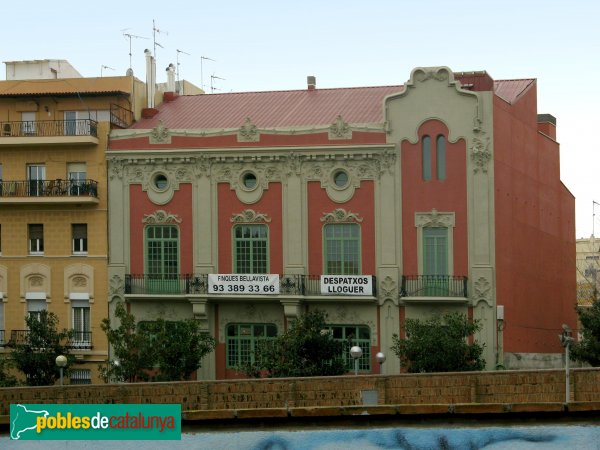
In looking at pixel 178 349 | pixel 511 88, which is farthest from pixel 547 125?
pixel 178 349

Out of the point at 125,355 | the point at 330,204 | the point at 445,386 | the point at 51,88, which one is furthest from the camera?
the point at 51,88

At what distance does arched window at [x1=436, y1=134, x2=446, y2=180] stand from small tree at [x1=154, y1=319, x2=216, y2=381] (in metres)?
11.4

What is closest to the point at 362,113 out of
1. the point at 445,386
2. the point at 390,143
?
the point at 390,143

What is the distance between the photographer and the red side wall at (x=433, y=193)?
57.9 metres

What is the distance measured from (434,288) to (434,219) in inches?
108

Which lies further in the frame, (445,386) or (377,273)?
(377,273)

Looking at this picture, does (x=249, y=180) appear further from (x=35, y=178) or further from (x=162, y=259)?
(x=35, y=178)

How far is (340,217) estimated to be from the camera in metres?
59.3

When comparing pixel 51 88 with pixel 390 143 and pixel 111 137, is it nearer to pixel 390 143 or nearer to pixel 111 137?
pixel 111 137

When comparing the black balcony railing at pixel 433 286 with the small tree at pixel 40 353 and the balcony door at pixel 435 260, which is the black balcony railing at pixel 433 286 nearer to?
the balcony door at pixel 435 260

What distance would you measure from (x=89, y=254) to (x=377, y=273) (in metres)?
12.5

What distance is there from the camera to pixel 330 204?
195 ft

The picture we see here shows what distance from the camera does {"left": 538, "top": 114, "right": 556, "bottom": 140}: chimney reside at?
67.8 metres

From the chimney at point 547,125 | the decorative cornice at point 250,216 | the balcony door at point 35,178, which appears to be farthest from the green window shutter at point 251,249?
the chimney at point 547,125
